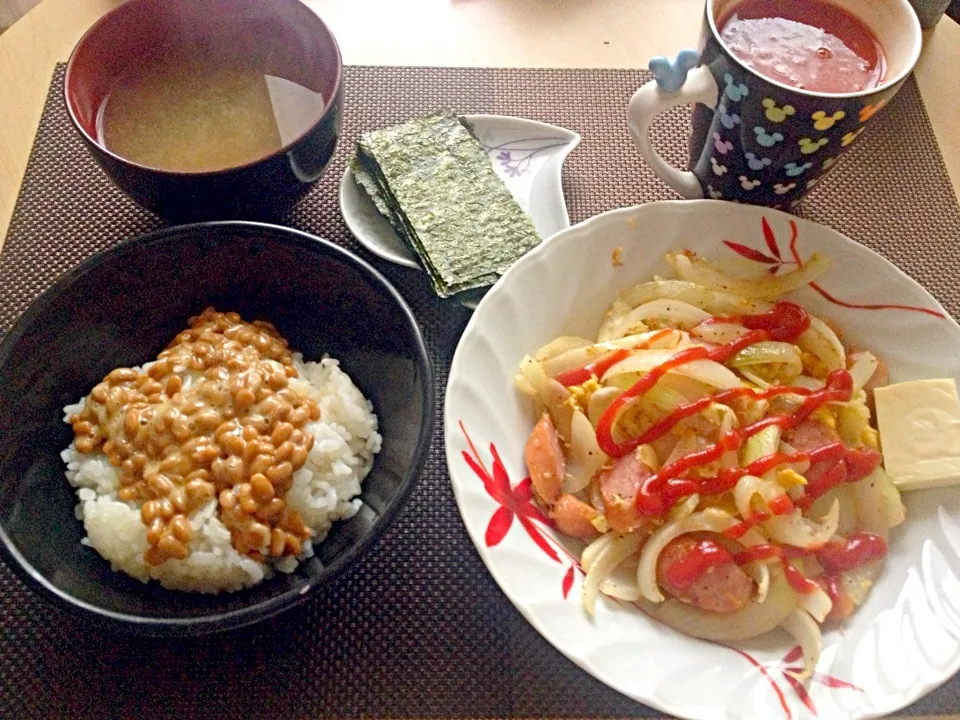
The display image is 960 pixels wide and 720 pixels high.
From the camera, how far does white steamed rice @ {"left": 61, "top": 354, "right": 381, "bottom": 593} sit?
101 cm

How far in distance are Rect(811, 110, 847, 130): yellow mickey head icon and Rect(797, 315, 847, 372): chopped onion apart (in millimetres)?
301

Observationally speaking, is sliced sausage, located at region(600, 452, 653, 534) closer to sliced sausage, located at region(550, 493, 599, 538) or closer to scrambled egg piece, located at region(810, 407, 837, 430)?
sliced sausage, located at region(550, 493, 599, 538)

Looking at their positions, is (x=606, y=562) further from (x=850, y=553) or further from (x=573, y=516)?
(x=850, y=553)

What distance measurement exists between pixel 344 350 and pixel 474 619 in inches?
18.6

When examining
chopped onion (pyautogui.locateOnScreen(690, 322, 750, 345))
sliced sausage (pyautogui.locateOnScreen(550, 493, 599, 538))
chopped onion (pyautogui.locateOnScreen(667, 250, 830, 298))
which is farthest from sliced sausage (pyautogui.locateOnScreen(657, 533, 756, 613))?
chopped onion (pyautogui.locateOnScreen(667, 250, 830, 298))

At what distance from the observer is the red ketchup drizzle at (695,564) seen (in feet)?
3.38

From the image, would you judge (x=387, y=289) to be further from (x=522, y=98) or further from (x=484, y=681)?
(x=522, y=98)

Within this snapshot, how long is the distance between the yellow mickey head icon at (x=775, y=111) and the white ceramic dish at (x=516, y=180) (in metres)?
0.40

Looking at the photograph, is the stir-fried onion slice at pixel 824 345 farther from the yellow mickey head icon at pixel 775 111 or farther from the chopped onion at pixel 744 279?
the yellow mickey head icon at pixel 775 111

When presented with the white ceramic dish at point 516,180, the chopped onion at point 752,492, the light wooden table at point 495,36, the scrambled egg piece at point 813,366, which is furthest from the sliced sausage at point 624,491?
the light wooden table at point 495,36

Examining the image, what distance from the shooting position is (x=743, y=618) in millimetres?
1033

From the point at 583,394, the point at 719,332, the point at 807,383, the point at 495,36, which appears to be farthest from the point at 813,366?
the point at 495,36

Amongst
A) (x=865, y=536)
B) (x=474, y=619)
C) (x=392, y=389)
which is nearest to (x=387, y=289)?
(x=392, y=389)

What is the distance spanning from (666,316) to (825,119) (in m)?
0.38
